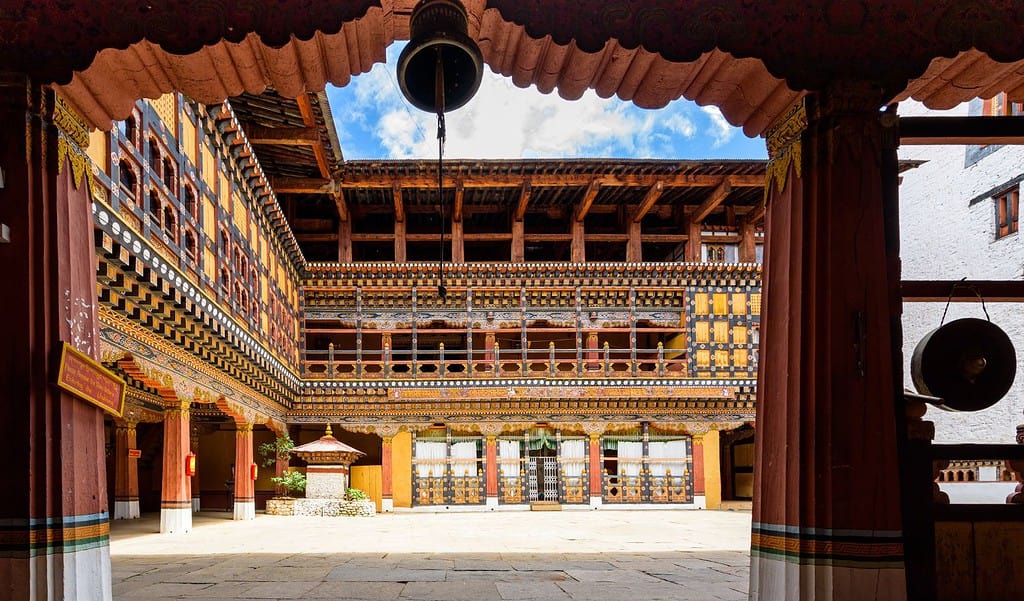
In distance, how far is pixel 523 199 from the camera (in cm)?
2117

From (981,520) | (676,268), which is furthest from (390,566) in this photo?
(676,268)

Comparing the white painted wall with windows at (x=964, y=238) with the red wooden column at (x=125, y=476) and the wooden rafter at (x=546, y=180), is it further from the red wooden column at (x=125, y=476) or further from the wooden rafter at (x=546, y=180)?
the red wooden column at (x=125, y=476)

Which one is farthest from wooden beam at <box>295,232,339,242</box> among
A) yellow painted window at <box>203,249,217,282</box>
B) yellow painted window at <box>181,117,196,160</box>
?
yellow painted window at <box>181,117,196,160</box>

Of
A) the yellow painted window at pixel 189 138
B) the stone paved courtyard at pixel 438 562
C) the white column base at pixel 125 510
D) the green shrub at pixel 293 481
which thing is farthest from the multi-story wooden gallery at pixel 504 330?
the stone paved courtyard at pixel 438 562

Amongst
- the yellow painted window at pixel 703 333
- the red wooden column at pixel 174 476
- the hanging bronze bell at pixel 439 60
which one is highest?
the hanging bronze bell at pixel 439 60

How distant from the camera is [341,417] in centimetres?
2159

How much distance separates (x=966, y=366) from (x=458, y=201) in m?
17.7

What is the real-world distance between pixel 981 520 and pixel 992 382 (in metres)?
0.67

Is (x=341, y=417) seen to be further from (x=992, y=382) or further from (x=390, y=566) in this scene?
(x=992, y=382)

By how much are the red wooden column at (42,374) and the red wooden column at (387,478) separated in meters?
18.0

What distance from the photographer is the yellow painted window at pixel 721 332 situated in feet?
72.2

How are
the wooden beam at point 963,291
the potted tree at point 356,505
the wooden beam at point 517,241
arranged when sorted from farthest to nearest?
the wooden beam at point 517,241 → the potted tree at point 356,505 → the wooden beam at point 963,291

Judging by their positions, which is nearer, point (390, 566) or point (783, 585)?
point (783, 585)

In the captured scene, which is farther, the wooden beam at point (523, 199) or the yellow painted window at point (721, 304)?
the yellow painted window at point (721, 304)
